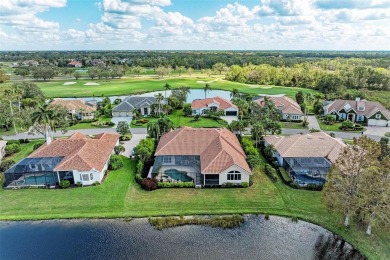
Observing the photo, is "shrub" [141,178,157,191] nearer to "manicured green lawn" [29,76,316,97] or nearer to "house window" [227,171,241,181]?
"house window" [227,171,241,181]

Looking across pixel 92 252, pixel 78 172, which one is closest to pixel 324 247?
pixel 92 252

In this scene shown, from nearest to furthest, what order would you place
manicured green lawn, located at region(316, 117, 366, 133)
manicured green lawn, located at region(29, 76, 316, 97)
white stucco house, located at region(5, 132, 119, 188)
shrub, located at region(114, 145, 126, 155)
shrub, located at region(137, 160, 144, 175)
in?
white stucco house, located at region(5, 132, 119, 188) < shrub, located at region(137, 160, 144, 175) < shrub, located at region(114, 145, 126, 155) < manicured green lawn, located at region(316, 117, 366, 133) < manicured green lawn, located at region(29, 76, 316, 97)

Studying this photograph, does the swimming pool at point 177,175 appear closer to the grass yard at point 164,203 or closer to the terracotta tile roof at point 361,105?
the grass yard at point 164,203

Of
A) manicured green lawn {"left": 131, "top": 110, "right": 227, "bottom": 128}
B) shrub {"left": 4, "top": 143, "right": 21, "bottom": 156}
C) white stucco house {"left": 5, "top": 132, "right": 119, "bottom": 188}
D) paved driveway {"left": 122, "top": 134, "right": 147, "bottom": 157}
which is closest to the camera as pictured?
white stucco house {"left": 5, "top": 132, "right": 119, "bottom": 188}

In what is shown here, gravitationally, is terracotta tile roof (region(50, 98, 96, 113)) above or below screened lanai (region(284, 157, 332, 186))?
above

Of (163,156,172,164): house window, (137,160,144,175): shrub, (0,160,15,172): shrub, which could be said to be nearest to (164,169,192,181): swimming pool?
(163,156,172,164): house window

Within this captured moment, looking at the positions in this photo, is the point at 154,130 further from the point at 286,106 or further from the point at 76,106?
the point at 286,106

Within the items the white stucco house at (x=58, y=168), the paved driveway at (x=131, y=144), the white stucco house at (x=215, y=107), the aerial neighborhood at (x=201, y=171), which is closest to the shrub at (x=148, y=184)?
the aerial neighborhood at (x=201, y=171)

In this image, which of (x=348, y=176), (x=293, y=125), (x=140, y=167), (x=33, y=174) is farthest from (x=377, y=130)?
(x=33, y=174)
